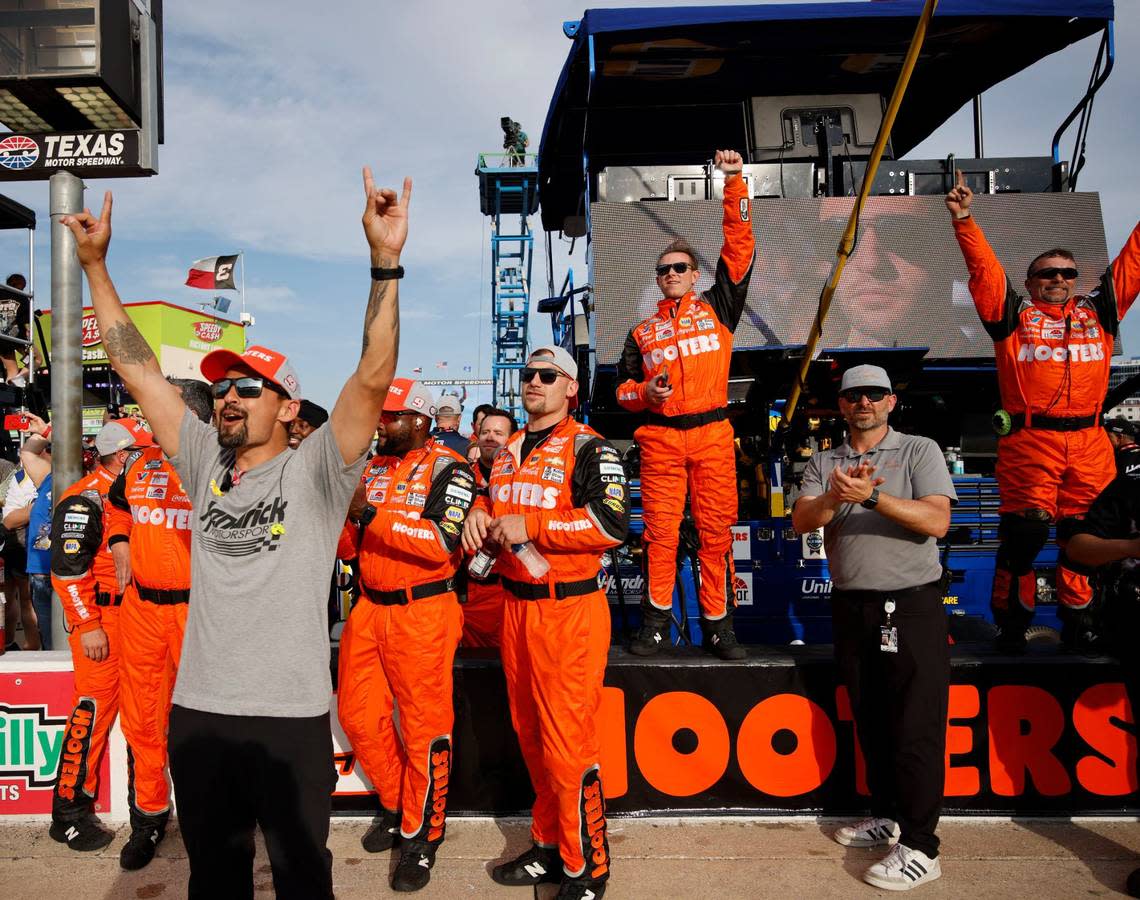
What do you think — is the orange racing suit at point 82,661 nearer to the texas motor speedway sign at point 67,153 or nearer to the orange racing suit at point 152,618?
the orange racing suit at point 152,618

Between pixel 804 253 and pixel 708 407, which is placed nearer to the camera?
pixel 708 407

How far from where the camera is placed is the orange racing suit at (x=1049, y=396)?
4.12 m

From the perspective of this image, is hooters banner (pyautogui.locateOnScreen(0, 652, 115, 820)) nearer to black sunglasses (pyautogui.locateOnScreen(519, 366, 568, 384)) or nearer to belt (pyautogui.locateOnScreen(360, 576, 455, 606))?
belt (pyautogui.locateOnScreen(360, 576, 455, 606))

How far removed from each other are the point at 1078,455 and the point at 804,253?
3239 mm

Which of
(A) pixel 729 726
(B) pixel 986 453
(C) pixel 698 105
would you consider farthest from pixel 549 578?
(C) pixel 698 105

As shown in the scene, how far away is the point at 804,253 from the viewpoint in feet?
22.3

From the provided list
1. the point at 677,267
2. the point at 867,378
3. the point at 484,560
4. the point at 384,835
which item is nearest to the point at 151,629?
the point at 384,835

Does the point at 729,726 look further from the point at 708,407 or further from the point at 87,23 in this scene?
the point at 87,23

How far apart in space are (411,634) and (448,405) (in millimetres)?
4131

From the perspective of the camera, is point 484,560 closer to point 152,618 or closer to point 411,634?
point 411,634

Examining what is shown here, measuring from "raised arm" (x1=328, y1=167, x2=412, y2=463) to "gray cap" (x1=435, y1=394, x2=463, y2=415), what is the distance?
201 inches

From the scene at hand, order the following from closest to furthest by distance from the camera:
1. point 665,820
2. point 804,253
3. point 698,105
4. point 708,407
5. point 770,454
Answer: point 665,820 < point 708,407 < point 770,454 < point 804,253 < point 698,105

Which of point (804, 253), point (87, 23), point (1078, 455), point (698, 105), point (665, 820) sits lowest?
point (665, 820)

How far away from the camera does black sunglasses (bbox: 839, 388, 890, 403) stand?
139 inches
